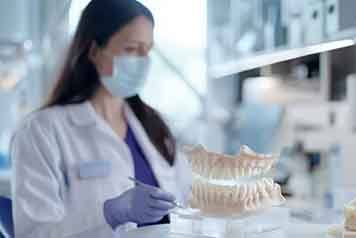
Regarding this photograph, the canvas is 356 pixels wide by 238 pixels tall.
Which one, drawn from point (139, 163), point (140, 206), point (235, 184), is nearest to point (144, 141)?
point (139, 163)

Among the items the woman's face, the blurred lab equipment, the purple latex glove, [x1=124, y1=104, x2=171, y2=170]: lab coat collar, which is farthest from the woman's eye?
the blurred lab equipment

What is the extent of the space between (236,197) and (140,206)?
A: 0.17 meters

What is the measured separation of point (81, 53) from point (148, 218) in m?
0.40

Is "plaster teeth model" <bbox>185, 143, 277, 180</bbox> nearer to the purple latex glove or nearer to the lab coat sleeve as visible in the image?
the purple latex glove

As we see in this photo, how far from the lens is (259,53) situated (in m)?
0.99

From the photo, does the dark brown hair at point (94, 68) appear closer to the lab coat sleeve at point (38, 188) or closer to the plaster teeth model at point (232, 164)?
the lab coat sleeve at point (38, 188)

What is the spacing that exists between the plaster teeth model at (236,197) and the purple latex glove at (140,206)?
0.07 metres

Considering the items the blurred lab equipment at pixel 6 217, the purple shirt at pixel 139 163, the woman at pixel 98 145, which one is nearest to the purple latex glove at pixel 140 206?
the woman at pixel 98 145

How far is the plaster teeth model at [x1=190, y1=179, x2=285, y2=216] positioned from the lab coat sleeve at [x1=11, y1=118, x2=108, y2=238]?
0.27 meters

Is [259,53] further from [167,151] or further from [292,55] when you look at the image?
[167,151]

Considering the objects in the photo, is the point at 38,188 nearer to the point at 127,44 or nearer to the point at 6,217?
the point at 6,217

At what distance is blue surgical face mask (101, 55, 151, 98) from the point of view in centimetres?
100

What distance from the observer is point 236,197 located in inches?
29.0

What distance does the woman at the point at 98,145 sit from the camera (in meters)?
0.92
